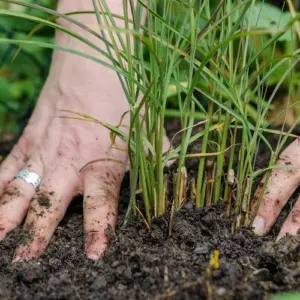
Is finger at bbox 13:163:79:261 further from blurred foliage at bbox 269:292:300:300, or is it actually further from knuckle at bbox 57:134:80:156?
blurred foliage at bbox 269:292:300:300

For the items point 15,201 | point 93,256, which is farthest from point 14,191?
point 93,256

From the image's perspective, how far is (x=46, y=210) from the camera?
1.26m

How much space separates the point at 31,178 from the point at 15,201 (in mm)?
85

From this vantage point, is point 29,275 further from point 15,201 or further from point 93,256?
point 15,201

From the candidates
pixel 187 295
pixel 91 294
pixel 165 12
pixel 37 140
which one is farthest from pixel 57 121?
pixel 187 295

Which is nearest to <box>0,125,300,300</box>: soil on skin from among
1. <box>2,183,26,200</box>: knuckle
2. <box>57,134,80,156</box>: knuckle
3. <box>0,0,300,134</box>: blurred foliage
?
<box>2,183,26,200</box>: knuckle

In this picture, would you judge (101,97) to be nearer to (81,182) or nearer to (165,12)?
(81,182)

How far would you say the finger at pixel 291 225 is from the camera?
115 centimetres

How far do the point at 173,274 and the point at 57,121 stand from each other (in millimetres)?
673

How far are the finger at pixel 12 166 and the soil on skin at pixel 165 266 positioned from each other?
288 mm

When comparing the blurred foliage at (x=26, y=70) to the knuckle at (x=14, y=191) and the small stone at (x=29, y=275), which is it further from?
the small stone at (x=29, y=275)

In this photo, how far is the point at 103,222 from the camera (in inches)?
47.1

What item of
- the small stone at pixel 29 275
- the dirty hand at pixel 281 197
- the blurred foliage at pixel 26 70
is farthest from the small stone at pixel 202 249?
the blurred foliage at pixel 26 70

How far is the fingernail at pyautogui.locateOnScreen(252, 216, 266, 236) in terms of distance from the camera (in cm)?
117
